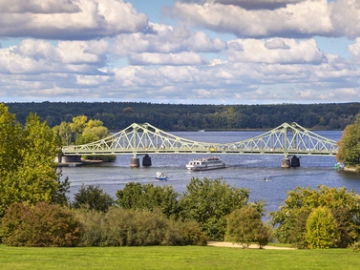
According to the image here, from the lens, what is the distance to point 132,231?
33406 mm

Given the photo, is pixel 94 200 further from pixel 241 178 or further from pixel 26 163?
pixel 241 178

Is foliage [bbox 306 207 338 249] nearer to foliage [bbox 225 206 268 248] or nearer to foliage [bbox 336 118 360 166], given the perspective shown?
foliage [bbox 225 206 268 248]

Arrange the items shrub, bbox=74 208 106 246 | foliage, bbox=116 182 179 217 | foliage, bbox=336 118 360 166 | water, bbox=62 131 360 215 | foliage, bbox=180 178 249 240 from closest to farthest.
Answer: shrub, bbox=74 208 106 246, foliage, bbox=116 182 179 217, foliage, bbox=180 178 249 240, water, bbox=62 131 360 215, foliage, bbox=336 118 360 166

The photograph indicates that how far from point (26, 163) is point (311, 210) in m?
13.4

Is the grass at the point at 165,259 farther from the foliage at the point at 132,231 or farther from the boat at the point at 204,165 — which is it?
the boat at the point at 204,165

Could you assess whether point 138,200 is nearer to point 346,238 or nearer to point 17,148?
point 17,148

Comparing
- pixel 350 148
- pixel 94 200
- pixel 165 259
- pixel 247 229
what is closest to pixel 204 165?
pixel 350 148

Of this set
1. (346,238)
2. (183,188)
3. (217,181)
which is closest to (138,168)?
(183,188)

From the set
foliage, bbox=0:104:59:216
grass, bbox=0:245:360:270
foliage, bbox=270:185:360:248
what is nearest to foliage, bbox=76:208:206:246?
grass, bbox=0:245:360:270

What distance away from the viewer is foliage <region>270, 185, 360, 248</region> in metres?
37.1

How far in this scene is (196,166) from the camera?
115m

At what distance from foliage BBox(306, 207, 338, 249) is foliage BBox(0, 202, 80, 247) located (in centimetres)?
960

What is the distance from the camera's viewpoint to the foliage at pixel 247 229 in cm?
3428

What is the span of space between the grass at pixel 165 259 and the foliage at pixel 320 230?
454 centimetres
